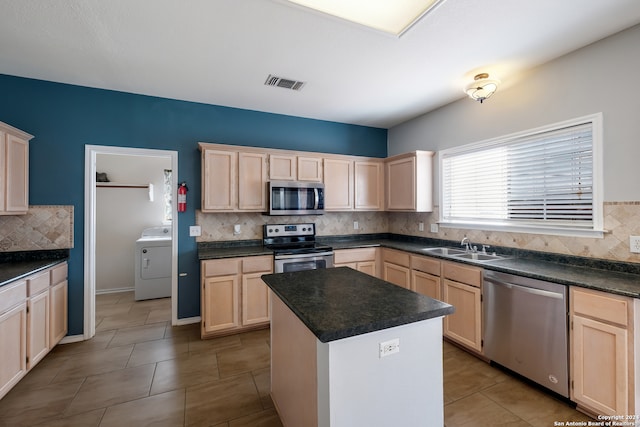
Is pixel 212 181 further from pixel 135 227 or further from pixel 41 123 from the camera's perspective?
pixel 135 227

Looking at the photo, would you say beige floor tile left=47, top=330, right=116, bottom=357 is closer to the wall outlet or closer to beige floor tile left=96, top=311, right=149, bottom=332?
beige floor tile left=96, top=311, right=149, bottom=332

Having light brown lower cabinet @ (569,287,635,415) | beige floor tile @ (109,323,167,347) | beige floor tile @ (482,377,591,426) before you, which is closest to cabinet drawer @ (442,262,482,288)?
light brown lower cabinet @ (569,287,635,415)

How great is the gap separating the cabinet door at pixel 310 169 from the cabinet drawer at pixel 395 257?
137 centimetres

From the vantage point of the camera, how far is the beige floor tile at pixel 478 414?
1870 mm

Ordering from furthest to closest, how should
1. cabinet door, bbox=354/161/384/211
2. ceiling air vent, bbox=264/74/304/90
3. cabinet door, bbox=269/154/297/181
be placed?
cabinet door, bbox=354/161/384/211 → cabinet door, bbox=269/154/297/181 → ceiling air vent, bbox=264/74/304/90

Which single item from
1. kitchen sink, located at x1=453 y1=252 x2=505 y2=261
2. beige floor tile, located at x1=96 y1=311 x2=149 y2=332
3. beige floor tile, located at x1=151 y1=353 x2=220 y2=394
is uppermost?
kitchen sink, located at x1=453 y1=252 x2=505 y2=261

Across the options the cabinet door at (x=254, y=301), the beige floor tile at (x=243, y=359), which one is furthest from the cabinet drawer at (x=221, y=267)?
the beige floor tile at (x=243, y=359)

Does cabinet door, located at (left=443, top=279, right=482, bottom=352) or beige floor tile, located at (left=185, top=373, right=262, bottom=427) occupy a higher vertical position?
cabinet door, located at (left=443, top=279, right=482, bottom=352)

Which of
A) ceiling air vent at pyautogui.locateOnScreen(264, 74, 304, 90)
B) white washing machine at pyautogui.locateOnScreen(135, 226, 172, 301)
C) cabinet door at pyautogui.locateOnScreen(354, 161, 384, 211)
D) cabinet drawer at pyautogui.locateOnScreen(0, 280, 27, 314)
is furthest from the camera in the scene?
white washing machine at pyautogui.locateOnScreen(135, 226, 172, 301)

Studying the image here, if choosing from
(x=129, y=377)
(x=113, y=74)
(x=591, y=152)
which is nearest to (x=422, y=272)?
(x=591, y=152)

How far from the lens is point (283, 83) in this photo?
3.03 meters

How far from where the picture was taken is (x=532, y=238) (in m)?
2.77

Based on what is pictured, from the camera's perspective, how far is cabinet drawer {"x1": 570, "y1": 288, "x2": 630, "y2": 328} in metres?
1.74

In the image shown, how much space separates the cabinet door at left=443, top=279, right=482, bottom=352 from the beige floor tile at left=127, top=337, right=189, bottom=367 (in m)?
2.72
